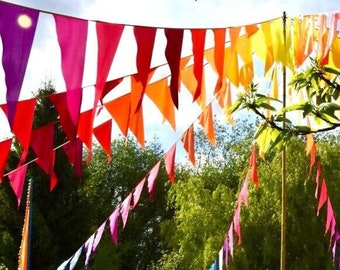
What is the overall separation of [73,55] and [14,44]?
283 mm

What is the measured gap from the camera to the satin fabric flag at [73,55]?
8.85 ft

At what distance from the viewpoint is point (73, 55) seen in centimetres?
273

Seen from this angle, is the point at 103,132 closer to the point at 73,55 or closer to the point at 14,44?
the point at 73,55

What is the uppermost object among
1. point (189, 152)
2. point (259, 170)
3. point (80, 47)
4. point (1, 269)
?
point (259, 170)

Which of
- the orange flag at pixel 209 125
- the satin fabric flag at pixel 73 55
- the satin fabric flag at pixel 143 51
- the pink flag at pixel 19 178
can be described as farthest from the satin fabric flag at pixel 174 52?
the orange flag at pixel 209 125

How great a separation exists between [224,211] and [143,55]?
12.1 meters

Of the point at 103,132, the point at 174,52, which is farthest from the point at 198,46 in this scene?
the point at 103,132

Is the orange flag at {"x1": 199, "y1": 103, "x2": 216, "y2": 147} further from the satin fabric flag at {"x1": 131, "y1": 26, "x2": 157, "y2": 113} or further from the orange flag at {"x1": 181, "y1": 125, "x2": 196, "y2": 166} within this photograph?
the satin fabric flag at {"x1": 131, "y1": 26, "x2": 157, "y2": 113}

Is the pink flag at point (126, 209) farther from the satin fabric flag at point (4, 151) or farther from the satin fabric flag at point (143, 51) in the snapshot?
the satin fabric flag at point (143, 51)

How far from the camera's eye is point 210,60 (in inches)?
186

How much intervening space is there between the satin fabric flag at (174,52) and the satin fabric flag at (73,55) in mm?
368

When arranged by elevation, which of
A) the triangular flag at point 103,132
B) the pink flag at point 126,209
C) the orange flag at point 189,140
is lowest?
the triangular flag at point 103,132

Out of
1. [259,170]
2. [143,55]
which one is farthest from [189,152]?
[259,170]

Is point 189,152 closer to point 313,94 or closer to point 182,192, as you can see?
point 313,94
